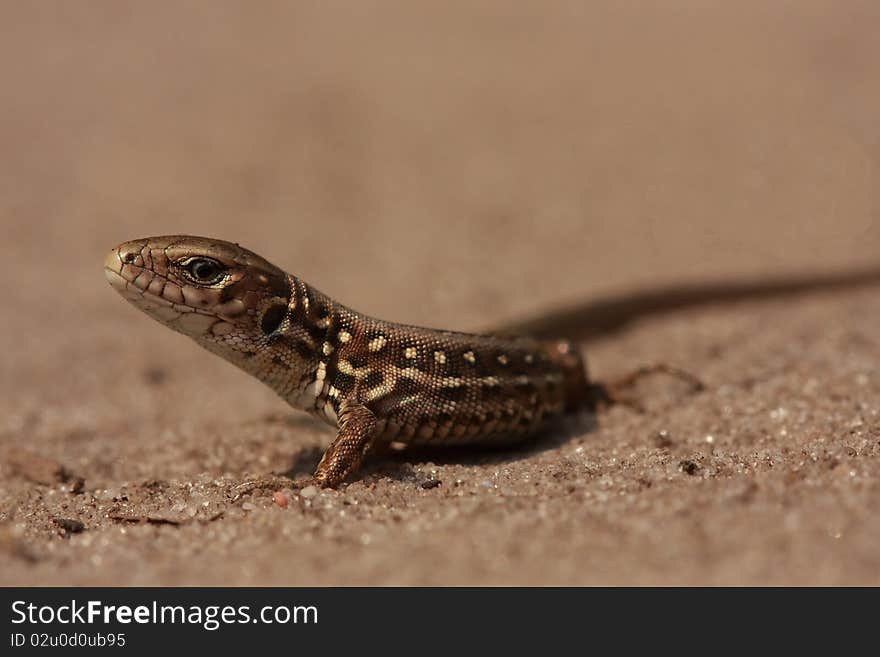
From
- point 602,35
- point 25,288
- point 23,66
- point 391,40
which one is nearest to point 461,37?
point 391,40

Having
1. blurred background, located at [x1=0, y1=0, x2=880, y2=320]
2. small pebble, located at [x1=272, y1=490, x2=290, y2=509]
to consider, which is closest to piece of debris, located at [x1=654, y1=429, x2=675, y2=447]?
small pebble, located at [x1=272, y1=490, x2=290, y2=509]

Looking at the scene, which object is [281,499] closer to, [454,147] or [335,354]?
[335,354]

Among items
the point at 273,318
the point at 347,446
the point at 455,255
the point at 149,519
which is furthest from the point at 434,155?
the point at 149,519

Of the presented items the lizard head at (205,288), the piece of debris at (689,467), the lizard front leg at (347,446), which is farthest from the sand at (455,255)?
the lizard head at (205,288)

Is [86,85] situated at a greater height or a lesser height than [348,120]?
greater

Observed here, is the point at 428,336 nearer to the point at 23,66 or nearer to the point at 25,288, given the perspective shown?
the point at 25,288
